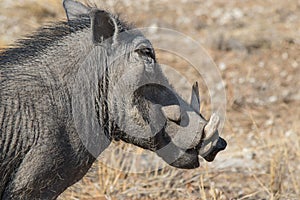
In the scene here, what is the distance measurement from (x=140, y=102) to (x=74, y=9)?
28.8 inches

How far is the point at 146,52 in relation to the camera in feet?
14.3

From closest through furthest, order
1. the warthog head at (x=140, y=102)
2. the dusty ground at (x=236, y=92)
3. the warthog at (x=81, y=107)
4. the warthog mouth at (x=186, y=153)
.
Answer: the warthog at (x=81, y=107), the warthog head at (x=140, y=102), the warthog mouth at (x=186, y=153), the dusty ground at (x=236, y=92)

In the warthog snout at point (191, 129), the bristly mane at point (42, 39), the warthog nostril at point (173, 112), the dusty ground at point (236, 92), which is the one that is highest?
the bristly mane at point (42, 39)

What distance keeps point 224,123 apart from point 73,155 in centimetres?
340

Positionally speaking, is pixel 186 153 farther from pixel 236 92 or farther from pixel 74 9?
pixel 236 92

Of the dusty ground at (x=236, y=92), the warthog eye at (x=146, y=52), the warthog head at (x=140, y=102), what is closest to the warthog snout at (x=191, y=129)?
the warthog head at (x=140, y=102)

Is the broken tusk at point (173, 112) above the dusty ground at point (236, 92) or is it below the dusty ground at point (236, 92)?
above

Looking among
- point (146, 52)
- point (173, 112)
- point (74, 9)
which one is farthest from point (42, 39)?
point (173, 112)

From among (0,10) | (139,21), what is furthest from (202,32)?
(0,10)

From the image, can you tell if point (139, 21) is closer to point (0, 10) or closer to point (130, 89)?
point (0, 10)

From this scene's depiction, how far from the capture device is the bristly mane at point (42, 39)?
171 inches

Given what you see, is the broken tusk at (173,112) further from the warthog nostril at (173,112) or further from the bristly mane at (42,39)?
the bristly mane at (42,39)

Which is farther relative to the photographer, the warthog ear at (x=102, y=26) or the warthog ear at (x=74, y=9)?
the warthog ear at (x=74, y=9)

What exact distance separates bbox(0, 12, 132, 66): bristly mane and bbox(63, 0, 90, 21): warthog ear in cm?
12
